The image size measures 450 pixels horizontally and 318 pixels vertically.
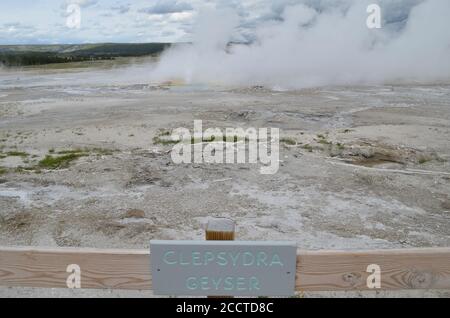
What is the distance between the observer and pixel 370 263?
6.67 feet

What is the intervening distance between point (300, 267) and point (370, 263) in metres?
0.36

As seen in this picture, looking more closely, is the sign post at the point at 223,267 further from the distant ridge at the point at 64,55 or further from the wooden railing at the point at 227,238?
the distant ridge at the point at 64,55

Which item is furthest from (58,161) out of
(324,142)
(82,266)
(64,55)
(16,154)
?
(64,55)

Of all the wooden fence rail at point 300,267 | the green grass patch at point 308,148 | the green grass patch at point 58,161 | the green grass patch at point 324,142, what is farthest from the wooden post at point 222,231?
the green grass patch at point 324,142

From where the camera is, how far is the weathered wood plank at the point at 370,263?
202 cm

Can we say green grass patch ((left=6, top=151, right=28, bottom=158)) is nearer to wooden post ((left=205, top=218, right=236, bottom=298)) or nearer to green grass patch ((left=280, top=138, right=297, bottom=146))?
green grass patch ((left=280, top=138, right=297, bottom=146))

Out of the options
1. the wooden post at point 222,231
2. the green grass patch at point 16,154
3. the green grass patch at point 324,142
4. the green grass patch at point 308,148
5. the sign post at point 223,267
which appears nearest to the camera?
the sign post at point 223,267

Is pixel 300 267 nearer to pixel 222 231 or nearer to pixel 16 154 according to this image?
pixel 222 231

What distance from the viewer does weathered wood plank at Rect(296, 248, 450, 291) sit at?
79.4 inches

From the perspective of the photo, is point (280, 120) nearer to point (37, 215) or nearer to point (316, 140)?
point (316, 140)

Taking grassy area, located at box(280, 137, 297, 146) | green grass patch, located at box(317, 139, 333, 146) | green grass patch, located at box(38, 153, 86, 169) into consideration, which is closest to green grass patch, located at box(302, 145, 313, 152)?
grassy area, located at box(280, 137, 297, 146)

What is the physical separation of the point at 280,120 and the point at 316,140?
3.02 meters

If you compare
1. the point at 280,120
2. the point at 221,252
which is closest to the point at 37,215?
the point at 221,252

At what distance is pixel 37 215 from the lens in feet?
20.9
